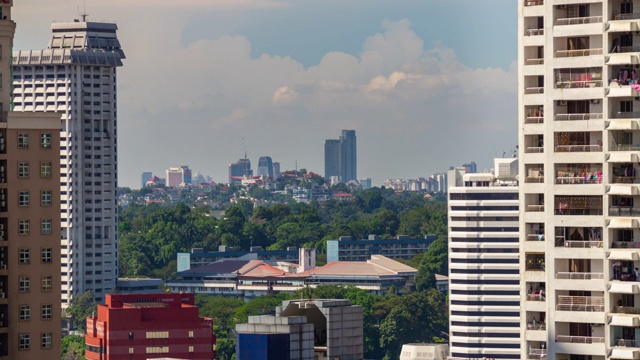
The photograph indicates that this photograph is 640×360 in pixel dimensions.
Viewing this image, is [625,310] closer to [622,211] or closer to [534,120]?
[622,211]

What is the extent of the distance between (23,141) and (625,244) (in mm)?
34400

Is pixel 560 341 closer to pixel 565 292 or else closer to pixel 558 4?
pixel 565 292

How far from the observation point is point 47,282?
120688 millimetres

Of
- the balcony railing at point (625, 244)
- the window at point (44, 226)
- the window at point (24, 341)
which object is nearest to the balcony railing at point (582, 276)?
the balcony railing at point (625, 244)

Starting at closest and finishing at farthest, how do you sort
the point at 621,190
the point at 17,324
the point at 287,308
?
the point at 621,190 → the point at 17,324 → the point at 287,308

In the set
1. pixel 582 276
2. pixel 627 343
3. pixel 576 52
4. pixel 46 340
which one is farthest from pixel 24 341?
pixel 576 52

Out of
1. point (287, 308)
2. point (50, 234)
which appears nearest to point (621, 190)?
point (50, 234)

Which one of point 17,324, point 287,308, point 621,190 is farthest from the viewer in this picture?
point 287,308

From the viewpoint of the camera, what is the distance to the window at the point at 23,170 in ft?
395

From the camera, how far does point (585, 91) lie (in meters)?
104

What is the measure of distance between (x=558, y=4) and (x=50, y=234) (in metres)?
32.1

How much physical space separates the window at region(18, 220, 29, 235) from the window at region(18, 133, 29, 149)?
3.99 meters

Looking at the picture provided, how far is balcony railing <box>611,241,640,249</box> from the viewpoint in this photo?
103625 mm

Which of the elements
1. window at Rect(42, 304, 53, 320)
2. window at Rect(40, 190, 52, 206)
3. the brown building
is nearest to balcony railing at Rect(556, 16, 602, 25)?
the brown building
